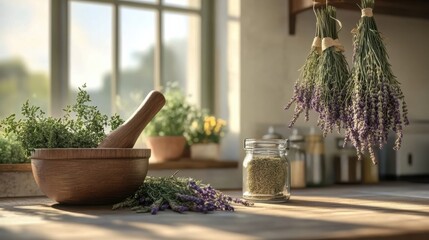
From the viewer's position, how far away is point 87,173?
1272mm

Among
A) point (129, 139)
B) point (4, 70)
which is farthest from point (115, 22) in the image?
point (129, 139)

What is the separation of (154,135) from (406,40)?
1154 millimetres

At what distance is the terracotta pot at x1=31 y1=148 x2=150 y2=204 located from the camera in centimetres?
127

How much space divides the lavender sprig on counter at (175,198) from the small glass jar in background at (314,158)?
0.93 m

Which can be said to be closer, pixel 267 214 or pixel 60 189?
pixel 267 214

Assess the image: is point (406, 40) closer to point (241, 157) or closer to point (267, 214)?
point (241, 157)

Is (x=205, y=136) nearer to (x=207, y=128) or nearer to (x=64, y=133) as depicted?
(x=207, y=128)

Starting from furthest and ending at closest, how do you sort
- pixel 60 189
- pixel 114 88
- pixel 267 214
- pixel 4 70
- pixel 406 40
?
pixel 406 40 → pixel 114 88 → pixel 4 70 → pixel 60 189 → pixel 267 214

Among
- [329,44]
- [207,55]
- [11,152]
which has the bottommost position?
[11,152]

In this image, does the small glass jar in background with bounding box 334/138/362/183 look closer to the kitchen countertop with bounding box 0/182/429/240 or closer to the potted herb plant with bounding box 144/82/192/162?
the potted herb plant with bounding box 144/82/192/162

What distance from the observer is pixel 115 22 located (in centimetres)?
232

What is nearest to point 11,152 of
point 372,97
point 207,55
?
point 207,55

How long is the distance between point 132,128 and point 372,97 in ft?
1.68

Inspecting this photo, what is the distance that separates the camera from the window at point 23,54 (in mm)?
2150
